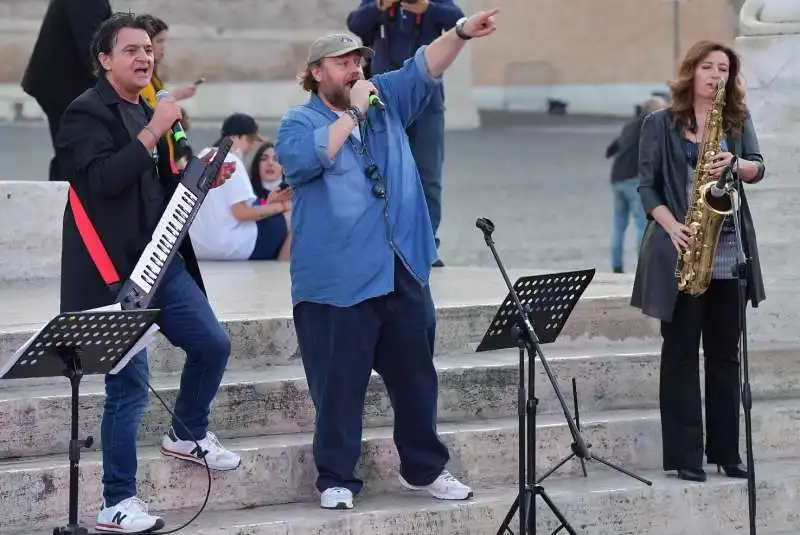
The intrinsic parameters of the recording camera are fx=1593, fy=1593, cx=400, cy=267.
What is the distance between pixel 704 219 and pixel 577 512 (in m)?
1.32

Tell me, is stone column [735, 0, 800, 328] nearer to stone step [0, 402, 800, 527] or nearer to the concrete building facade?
stone step [0, 402, 800, 527]

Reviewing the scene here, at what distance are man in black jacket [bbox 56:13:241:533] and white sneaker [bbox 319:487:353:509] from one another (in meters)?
0.71

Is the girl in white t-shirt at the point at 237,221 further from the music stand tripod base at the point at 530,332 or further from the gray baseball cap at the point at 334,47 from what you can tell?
the music stand tripod base at the point at 530,332

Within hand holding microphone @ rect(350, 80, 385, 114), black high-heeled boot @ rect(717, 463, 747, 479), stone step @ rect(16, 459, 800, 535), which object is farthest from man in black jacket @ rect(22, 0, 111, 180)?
black high-heeled boot @ rect(717, 463, 747, 479)

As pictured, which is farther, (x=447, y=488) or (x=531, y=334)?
(x=447, y=488)

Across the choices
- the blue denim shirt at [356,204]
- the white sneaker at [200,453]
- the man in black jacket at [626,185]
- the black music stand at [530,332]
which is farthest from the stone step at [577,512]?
the man in black jacket at [626,185]

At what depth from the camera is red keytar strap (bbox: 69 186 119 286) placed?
5684 mm

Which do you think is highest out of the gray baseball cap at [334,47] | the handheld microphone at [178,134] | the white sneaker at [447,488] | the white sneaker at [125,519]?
the gray baseball cap at [334,47]

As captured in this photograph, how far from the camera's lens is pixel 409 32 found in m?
8.63

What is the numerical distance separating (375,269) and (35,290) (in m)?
3.01

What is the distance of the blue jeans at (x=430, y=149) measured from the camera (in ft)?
28.6

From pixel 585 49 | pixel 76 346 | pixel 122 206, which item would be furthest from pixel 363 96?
pixel 585 49

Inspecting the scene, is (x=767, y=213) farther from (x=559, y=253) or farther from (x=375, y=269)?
(x=559, y=253)

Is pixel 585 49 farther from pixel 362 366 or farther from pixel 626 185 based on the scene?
pixel 362 366
